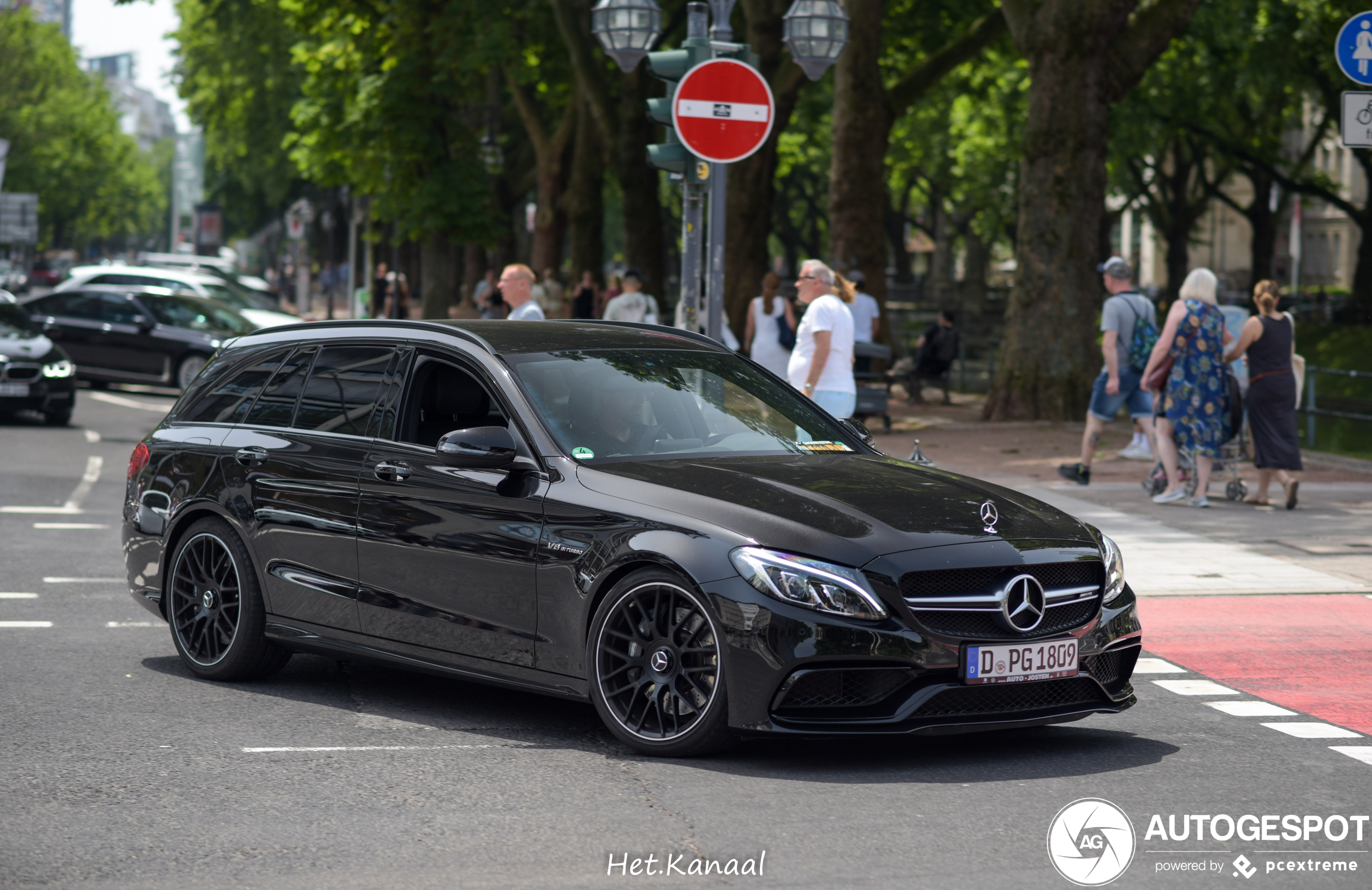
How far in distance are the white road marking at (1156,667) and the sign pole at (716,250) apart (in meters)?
4.36

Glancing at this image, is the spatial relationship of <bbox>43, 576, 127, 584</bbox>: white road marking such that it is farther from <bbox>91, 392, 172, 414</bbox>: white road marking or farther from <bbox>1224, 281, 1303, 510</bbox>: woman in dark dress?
<bbox>91, 392, 172, 414</bbox>: white road marking

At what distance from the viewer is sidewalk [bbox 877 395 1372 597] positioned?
35.9ft

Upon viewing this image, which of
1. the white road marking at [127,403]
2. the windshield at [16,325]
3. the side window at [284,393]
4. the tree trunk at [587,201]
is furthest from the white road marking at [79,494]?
the tree trunk at [587,201]

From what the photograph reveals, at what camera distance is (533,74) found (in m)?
36.0

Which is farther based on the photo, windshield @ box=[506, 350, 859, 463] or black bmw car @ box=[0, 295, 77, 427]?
black bmw car @ box=[0, 295, 77, 427]

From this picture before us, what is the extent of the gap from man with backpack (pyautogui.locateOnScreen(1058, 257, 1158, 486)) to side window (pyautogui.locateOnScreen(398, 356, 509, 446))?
902cm

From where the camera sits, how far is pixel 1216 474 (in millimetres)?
14695

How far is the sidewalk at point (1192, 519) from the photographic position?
10945 millimetres

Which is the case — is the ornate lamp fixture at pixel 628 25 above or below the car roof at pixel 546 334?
above

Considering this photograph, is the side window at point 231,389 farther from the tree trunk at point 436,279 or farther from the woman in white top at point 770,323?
the tree trunk at point 436,279

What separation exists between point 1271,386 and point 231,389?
8.62m

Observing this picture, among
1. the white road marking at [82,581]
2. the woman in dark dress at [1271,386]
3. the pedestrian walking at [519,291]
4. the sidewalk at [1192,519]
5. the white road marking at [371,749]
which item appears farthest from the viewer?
the woman in dark dress at [1271,386]

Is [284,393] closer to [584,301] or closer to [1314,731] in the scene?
[1314,731]

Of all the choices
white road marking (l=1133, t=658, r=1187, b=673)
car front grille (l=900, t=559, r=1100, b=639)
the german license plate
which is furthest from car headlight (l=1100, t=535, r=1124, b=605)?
white road marking (l=1133, t=658, r=1187, b=673)
